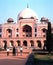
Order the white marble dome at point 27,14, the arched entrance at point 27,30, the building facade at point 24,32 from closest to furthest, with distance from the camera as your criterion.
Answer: the building facade at point 24,32 < the arched entrance at point 27,30 < the white marble dome at point 27,14

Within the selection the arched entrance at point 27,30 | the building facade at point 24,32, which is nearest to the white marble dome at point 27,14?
the building facade at point 24,32

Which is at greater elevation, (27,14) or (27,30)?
(27,14)

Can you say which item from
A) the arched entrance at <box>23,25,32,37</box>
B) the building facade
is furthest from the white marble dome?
the arched entrance at <box>23,25,32,37</box>

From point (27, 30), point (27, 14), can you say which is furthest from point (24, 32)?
point (27, 14)

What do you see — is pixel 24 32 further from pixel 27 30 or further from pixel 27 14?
pixel 27 14

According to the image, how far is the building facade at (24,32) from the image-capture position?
224 ft

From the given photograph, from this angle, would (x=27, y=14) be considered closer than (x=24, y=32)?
No

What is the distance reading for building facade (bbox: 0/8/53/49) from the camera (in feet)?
224

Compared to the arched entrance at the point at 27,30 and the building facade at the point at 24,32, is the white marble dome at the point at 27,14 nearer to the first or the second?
the building facade at the point at 24,32

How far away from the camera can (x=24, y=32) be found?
76750 mm

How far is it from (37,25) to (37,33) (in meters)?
2.10

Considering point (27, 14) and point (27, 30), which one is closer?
point (27, 30)

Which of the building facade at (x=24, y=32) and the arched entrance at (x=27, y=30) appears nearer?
the building facade at (x=24, y=32)

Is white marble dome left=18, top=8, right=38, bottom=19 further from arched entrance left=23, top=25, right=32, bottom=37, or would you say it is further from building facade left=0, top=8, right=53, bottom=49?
arched entrance left=23, top=25, right=32, bottom=37
